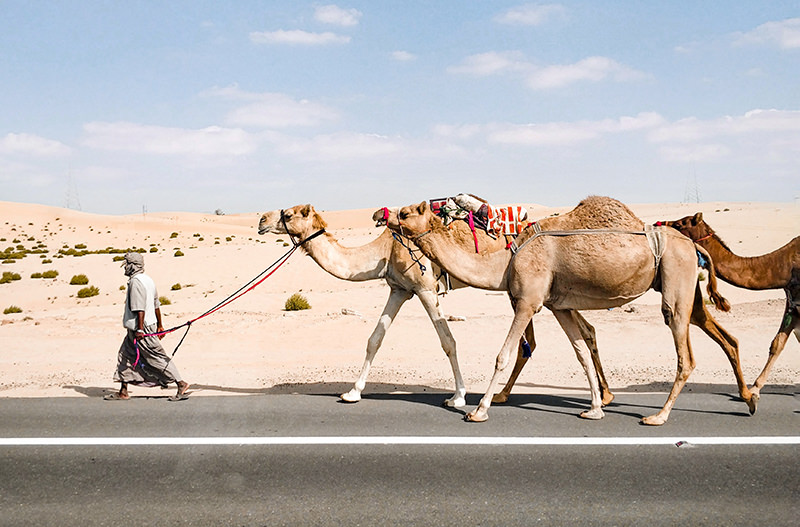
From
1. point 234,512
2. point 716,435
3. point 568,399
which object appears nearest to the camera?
point 234,512

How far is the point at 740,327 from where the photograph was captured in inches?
626

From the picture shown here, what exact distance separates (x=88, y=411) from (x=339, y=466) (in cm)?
382

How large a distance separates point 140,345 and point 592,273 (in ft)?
18.6

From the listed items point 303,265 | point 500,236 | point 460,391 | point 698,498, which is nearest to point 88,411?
point 460,391

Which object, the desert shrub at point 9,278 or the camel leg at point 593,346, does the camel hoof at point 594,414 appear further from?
the desert shrub at point 9,278

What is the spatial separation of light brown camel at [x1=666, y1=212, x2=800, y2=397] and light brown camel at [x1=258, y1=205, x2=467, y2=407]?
3322mm

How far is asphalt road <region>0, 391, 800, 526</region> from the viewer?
201 inches

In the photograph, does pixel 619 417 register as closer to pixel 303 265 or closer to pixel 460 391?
pixel 460 391

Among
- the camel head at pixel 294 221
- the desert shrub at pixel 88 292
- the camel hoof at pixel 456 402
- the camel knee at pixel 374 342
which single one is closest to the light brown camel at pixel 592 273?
the camel hoof at pixel 456 402

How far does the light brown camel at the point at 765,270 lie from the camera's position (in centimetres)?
841

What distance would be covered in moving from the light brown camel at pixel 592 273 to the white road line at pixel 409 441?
25.4 inches

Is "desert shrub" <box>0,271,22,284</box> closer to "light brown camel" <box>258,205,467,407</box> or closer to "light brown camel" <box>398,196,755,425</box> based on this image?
"light brown camel" <box>258,205,467,407</box>

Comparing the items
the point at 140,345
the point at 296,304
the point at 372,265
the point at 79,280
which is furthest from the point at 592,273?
the point at 79,280

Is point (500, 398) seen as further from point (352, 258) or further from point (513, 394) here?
point (352, 258)
